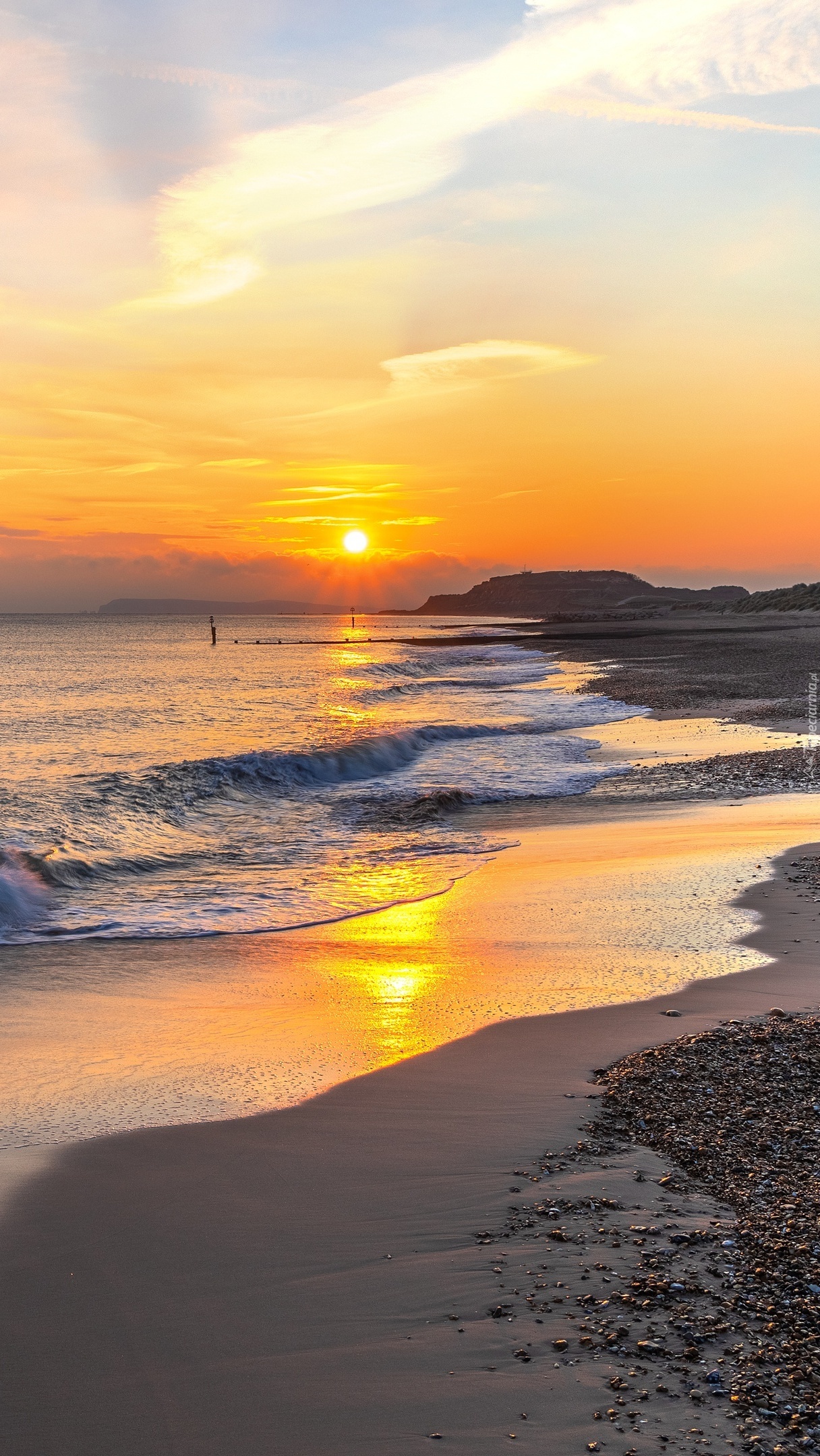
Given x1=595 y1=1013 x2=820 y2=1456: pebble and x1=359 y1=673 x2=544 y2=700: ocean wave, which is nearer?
x1=595 y1=1013 x2=820 y2=1456: pebble

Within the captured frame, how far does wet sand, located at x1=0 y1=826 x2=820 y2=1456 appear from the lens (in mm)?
2941

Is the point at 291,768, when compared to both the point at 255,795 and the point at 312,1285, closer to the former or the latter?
the point at 255,795

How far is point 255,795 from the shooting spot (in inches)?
698

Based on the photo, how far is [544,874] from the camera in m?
10.8

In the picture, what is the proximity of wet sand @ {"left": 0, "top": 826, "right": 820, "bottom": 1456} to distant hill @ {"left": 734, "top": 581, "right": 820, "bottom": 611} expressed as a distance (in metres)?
96.6

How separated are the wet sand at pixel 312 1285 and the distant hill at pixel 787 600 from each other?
96.6 metres

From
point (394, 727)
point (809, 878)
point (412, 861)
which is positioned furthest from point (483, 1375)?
point (394, 727)

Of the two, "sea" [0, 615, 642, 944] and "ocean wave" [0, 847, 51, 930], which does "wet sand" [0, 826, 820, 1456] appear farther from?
"ocean wave" [0, 847, 51, 930]

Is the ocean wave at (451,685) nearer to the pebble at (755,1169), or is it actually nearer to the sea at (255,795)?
the sea at (255,795)

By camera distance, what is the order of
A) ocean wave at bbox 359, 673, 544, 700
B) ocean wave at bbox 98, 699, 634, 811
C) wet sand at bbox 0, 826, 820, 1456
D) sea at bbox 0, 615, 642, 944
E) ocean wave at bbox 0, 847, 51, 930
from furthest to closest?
ocean wave at bbox 359, 673, 544, 700
ocean wave at bbox 98, 699, 634, 811
sea at bbox 0, 615, 642, 944
ocean wave at bbox 0, 847, 51, 930
wet sand at bbox 0, 826, 820, 1456

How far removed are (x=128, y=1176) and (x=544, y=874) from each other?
6.94m

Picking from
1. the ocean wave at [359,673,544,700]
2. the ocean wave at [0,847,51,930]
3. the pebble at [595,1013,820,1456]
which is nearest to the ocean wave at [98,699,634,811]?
the ocean wave at [0,847,51,930]

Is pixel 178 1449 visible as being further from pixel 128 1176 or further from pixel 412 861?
pixel 412 861

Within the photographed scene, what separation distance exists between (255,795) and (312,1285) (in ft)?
47.2
